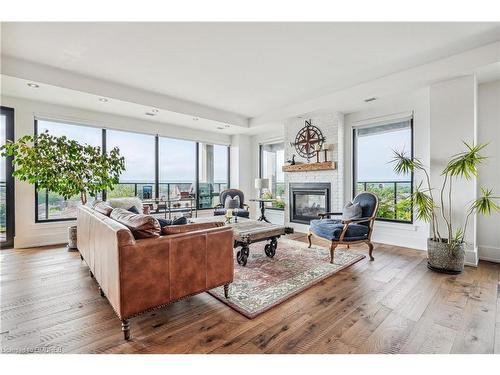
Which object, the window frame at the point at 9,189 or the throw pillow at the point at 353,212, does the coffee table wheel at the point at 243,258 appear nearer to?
the throw pillow at the point at 353,212

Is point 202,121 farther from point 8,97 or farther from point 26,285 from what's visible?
point 26,285

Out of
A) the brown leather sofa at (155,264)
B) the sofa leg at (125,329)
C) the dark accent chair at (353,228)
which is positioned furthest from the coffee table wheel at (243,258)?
the sofa leg at (125,329)

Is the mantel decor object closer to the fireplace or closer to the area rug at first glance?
the fireplace

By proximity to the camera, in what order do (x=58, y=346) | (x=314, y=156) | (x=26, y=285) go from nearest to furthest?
(x=58, y=346) → (x=26, y=285) → (x=314, y=156)

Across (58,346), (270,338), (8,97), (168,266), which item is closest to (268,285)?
(270,338)

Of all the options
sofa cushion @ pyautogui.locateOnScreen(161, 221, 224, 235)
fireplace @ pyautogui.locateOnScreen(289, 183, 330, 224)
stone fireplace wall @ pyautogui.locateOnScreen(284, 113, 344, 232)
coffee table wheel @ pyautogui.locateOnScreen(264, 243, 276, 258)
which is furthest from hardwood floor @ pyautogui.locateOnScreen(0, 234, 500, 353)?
fireplace @ pyautogui.locateOnScreen(289, 183, 330, 224)

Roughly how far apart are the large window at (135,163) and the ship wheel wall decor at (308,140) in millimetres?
3517

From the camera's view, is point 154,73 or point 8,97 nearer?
point 154,73

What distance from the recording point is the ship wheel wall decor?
17.4 feet

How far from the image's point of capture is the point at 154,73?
3646 mm

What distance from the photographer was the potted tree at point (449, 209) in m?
2.89

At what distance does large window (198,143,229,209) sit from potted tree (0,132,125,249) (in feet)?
8.15

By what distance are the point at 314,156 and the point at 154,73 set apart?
11.6ft

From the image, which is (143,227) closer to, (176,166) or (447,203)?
(447,203)
